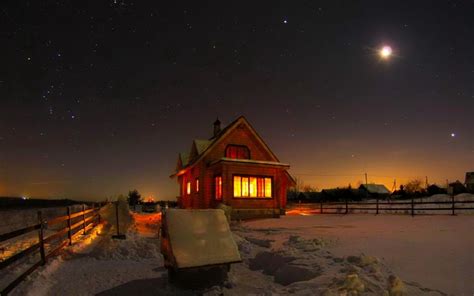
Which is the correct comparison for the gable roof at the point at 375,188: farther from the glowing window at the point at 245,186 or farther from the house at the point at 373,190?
the glowing window at the point at 245,186

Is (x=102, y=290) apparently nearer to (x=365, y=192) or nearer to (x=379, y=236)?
(x=379, y=236)

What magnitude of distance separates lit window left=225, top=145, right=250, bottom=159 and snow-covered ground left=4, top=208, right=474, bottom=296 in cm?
1435

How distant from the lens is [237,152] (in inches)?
1016

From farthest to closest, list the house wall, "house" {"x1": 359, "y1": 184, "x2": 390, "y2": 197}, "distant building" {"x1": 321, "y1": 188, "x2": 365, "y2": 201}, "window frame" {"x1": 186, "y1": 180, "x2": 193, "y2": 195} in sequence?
"house" {"x1": 359, "y1": 184, "x2": 390, "y2": 197}
"distant building" {"x1": 321, "y1": 188, "x2": 365, "y2": 201}
"window frame" {"x1": 186, "y1": 180, "x2": 193, "y2": 195}
the house wall

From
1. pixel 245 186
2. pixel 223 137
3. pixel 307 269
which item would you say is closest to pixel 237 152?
pixel 223 137

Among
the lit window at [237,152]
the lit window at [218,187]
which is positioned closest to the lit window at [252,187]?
the lit window at [218,187]

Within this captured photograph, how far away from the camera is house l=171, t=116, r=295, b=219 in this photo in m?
22.9

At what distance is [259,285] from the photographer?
7.48 m

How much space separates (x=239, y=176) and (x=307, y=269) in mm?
15839

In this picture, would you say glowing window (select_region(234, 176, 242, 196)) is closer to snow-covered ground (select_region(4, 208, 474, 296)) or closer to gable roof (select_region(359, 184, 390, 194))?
snow-covered ground (select_region(4, 208, 474, 296))

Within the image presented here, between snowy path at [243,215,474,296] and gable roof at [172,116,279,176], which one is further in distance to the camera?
gable roof at [172,116,279,176]

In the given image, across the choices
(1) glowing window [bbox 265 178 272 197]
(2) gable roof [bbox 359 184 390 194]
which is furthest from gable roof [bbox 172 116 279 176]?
(2) gable roof [bbox 359 184 390 194]

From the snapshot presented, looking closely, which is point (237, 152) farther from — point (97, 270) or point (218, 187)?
point (97, 270)

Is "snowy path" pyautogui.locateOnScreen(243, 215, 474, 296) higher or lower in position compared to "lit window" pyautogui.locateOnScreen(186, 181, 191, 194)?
lower
